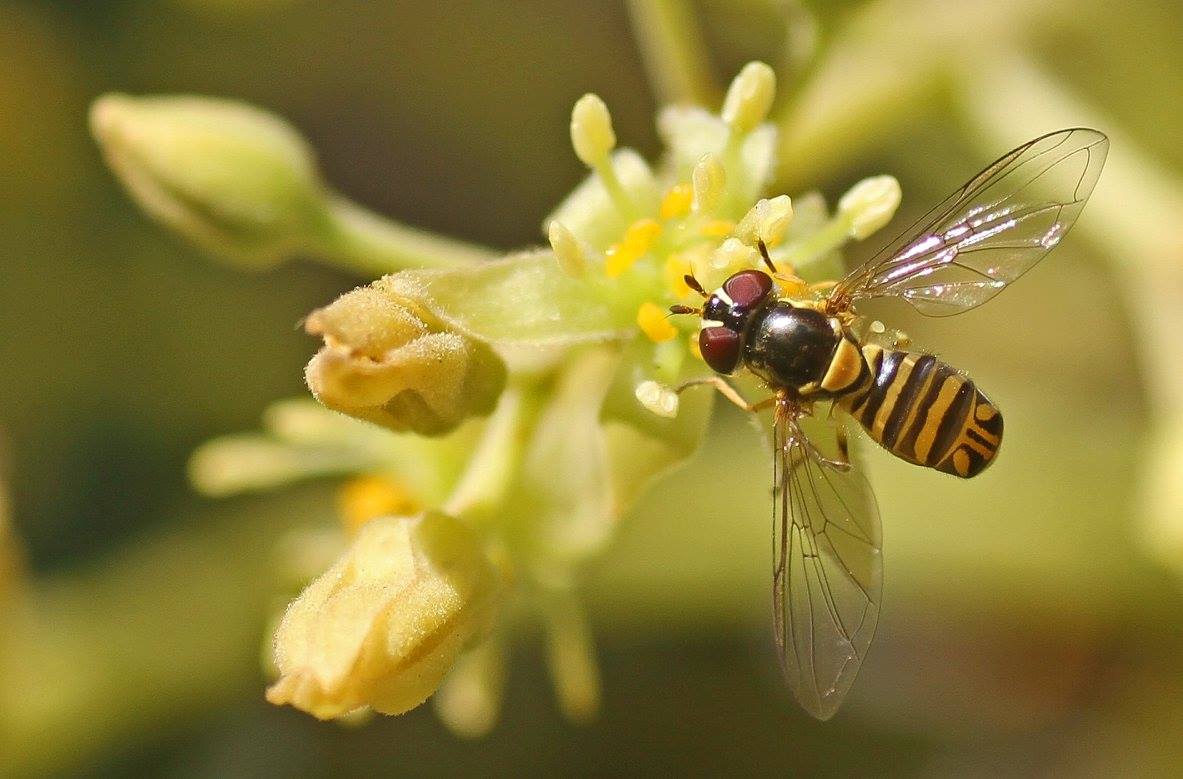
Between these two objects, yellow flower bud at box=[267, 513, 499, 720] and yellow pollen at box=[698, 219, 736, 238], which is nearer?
yellow flower bud at box=[267, 513, 499, 720]

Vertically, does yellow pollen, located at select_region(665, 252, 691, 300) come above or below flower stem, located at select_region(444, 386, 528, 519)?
above

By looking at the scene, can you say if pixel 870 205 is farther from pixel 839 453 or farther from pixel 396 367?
pixel 396 367

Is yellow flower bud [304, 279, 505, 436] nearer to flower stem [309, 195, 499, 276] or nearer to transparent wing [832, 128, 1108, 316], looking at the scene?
flower stem [309, 195, 499, 276]

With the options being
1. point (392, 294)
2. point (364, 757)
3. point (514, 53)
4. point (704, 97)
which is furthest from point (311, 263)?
point (392, 294)

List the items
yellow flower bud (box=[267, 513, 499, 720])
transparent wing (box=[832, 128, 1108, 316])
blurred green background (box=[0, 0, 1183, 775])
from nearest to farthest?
yellow flower bud (box=[267, 513, 499, 720]) < transparent wing (box=[832, 128, 1108, 316]) < blurred green background (box=[0, 0, 1183, 775])

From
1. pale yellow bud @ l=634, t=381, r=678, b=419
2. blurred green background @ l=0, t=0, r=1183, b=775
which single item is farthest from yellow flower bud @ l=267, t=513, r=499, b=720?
blurred green background @ l=0, t=0, r=1183, b=775

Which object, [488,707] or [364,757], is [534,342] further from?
[364,757]
